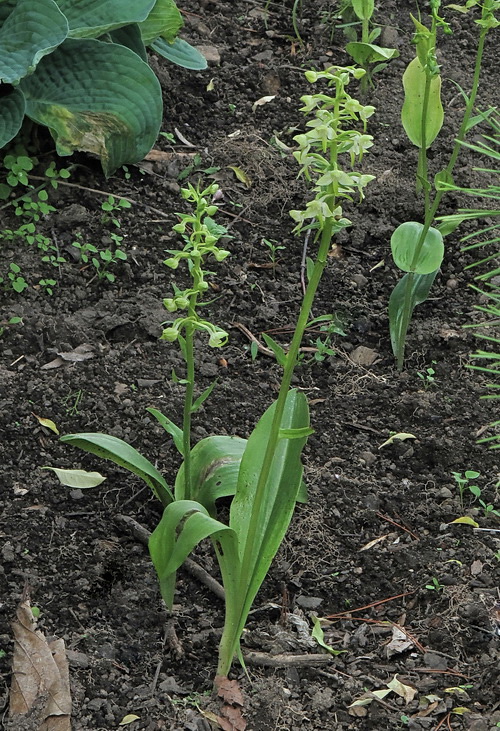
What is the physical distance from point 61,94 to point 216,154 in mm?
563

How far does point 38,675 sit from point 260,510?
1.82ft

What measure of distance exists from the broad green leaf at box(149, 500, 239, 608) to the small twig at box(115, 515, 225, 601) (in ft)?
0.66

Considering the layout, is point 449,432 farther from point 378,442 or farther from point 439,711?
point 439,711

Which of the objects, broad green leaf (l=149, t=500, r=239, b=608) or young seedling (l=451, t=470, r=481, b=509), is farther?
young seedling (l=451, t=470, r=481, b=509)

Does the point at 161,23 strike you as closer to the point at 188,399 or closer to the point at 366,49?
the point at 366,49

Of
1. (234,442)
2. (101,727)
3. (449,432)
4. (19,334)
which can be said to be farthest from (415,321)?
(101,727)

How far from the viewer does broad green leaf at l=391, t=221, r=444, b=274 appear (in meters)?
2.42

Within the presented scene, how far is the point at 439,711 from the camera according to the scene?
5.94 ft

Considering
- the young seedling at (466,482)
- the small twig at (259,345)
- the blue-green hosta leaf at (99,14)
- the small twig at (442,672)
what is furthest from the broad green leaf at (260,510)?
the blue-green hosta leaf at (99,14)

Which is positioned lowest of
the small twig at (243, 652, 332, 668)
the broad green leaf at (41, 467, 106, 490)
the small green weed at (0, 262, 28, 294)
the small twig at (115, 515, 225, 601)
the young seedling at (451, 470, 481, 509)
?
the small twig at (243, 652, 332, 668)

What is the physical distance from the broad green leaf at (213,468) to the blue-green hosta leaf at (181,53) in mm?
1612

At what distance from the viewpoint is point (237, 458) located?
1970 millimetres

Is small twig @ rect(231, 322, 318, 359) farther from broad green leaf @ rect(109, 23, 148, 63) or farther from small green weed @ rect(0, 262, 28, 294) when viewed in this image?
broad green leaf @ rect(109, 23, 148, 63)

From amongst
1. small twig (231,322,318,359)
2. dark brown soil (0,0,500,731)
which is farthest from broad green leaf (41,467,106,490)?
small twig (231,322,318,359)
